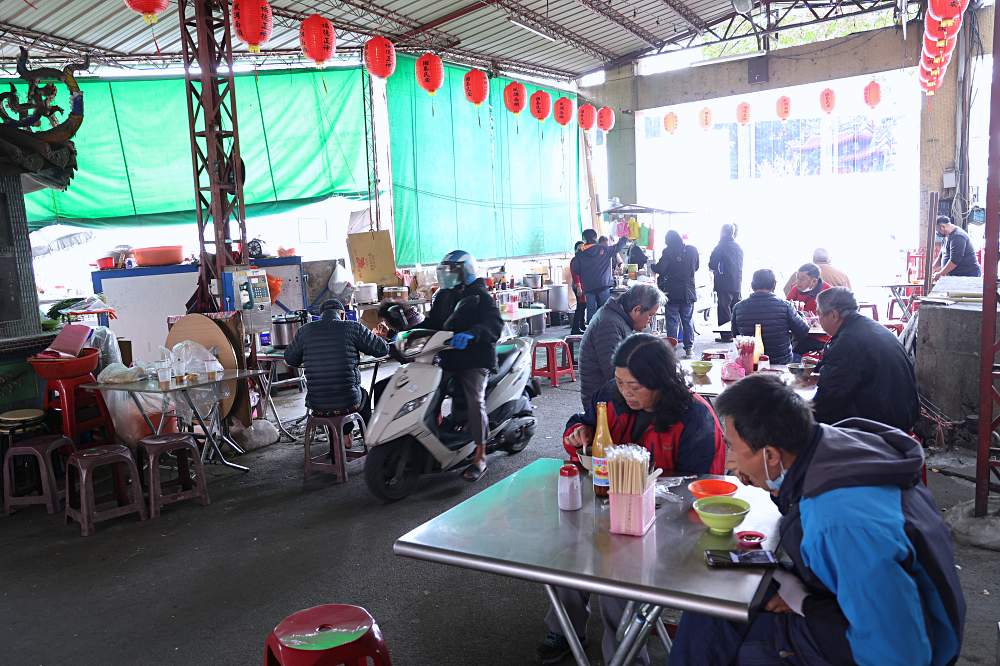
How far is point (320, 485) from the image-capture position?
582 centimetres

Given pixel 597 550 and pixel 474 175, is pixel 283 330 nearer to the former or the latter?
pixel 597 550

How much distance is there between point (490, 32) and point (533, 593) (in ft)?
38.7

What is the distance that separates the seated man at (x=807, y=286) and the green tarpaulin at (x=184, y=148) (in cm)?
781

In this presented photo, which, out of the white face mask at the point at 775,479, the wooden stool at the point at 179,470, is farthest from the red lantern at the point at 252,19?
the white face mask at the point at 775,479

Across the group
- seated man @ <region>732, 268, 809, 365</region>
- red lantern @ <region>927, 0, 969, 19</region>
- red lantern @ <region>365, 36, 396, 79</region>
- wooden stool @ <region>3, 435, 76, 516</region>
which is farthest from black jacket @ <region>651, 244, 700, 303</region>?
wooden stool @ <region>3, 435, 76, 516</region>

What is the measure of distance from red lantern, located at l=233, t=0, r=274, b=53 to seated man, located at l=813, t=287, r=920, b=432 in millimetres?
5653

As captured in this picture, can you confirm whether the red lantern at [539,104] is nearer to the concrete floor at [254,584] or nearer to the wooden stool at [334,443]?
the wooden stool at [334,443]

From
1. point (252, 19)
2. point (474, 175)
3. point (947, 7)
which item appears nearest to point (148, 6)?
point (252, 19)

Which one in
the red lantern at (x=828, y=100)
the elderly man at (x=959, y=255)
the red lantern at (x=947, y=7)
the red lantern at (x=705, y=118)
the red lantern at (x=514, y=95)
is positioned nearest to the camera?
→ the red lantern at (x=947, y=7)

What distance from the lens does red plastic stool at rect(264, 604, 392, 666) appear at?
7.27ft

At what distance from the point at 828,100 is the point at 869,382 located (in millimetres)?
11734

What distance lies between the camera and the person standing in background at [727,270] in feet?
35.4

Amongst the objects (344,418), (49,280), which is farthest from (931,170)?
(49,280)

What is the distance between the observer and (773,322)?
5.91 metres
